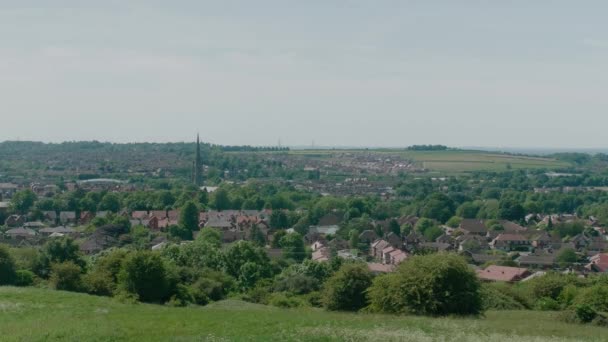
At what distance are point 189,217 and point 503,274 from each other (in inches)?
1415

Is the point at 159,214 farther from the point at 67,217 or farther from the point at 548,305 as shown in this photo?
the point at 548,305

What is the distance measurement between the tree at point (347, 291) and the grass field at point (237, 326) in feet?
15.5

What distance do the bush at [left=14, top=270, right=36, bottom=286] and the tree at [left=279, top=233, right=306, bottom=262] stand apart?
82.8 feet

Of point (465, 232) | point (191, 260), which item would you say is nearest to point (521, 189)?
point (465, 232)

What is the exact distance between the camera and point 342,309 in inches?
1153

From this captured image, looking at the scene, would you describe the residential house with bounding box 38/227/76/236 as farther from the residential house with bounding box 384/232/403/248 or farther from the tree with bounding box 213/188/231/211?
the residential house with bounding box 384/232/403/248

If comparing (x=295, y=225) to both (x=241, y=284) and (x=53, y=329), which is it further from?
(x=53, y=329)

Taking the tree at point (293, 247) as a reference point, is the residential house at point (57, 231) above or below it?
below

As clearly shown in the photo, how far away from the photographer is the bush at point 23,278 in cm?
3422

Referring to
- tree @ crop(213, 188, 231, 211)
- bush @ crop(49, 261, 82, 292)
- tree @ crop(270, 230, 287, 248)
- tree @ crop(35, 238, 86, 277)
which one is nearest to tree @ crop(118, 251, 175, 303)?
bush @ crop(49, 261, 82, 292)

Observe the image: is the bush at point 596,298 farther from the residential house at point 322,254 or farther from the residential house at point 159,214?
the residential house at point 159,214

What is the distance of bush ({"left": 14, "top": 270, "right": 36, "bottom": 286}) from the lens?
1347 inches

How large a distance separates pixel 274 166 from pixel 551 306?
514ft

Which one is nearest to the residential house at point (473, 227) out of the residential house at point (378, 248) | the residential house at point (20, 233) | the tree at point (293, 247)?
the residential house at point (378, 248)
